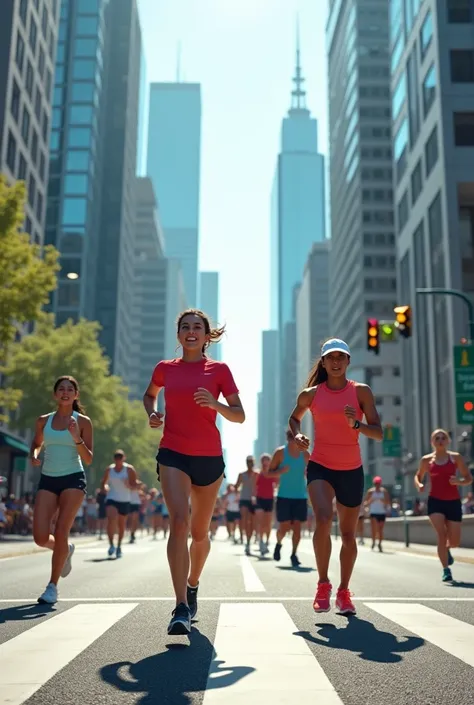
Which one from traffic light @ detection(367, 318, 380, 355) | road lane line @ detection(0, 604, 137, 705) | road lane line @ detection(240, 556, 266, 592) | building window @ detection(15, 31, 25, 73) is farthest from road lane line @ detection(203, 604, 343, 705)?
building window @ detection(15, 31, 25, 73)

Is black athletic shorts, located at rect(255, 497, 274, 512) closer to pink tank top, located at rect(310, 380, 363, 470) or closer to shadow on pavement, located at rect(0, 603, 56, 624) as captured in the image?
shadow on pavement, located at rect(0, 603, 56, 624)

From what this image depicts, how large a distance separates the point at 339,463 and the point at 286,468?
5850 mm

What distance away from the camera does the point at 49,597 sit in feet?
23.5

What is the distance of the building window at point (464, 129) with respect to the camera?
145 feet

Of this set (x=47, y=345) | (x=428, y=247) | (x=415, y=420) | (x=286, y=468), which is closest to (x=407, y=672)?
(x=286, y=468)

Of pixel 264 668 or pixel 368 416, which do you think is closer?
pixel 264 668

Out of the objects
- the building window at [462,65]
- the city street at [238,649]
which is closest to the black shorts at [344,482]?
the city street at [238,649]

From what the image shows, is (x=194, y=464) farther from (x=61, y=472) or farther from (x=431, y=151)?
(x=431, y=151)

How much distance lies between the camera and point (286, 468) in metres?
12.2

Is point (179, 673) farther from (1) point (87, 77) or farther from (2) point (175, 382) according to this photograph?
(1) point (87, 77)

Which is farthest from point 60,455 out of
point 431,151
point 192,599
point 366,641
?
point 431,151

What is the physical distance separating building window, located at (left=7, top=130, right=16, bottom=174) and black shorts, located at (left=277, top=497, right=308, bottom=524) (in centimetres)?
3810

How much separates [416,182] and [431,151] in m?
4.79

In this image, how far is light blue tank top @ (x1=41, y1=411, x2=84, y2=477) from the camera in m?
7.59
